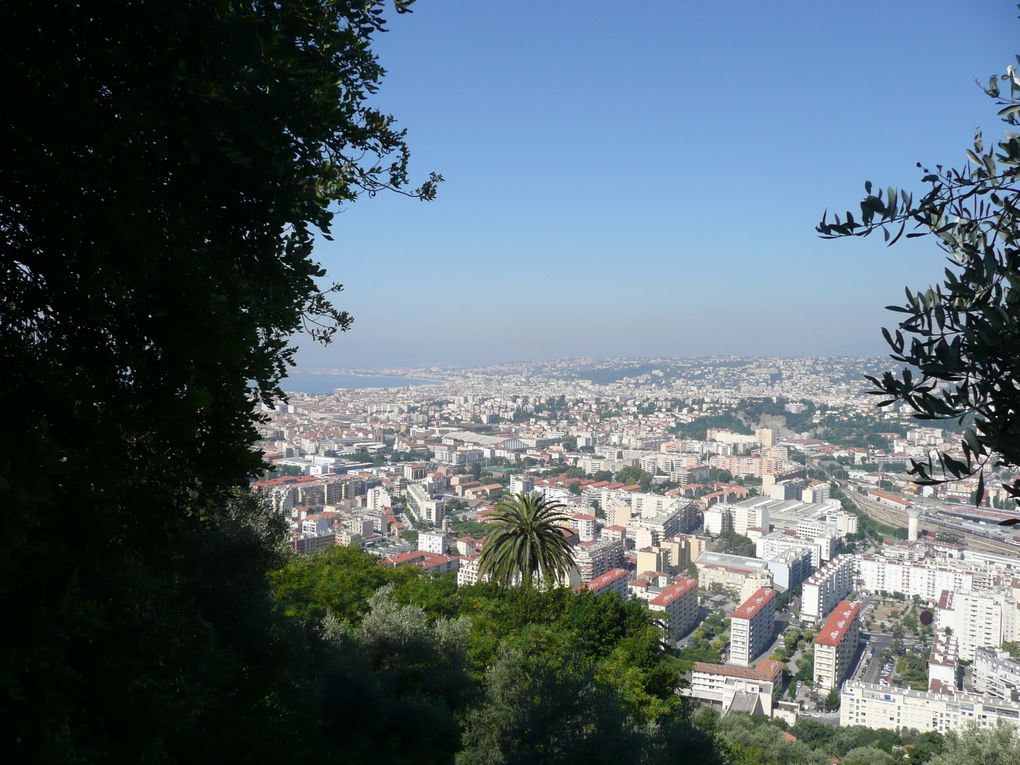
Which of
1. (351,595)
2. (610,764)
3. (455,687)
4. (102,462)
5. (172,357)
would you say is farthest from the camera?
(351,595)

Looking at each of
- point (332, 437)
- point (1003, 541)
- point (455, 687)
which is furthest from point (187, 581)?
point (332, 437)

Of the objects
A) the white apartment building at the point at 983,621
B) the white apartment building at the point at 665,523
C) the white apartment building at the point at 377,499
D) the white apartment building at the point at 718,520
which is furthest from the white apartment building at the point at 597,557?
the white apartment building at the point at 983,621

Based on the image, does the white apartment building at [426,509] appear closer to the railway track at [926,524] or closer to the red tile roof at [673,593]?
the red tile roof at [673,593]

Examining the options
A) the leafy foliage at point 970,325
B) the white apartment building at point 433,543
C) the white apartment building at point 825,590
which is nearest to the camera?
the leafy foliage at point 970,325

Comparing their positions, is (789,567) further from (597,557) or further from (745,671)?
(745,671)

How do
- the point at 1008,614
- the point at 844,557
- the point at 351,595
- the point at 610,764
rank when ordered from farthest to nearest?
the point at 844,557, the point at 1008,614, the point at 351,595, the point at 610,764

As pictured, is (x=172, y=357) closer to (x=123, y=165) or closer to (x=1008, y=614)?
(x=123, y=165)

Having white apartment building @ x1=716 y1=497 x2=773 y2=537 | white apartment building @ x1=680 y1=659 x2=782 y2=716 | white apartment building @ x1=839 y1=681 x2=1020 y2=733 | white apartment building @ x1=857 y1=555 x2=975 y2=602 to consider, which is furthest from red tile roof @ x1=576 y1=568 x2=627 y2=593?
white apartment building @ x1=716 y1=497 x2=773 y2=537

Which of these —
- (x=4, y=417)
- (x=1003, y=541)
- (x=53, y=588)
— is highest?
(x=4, y=417)
